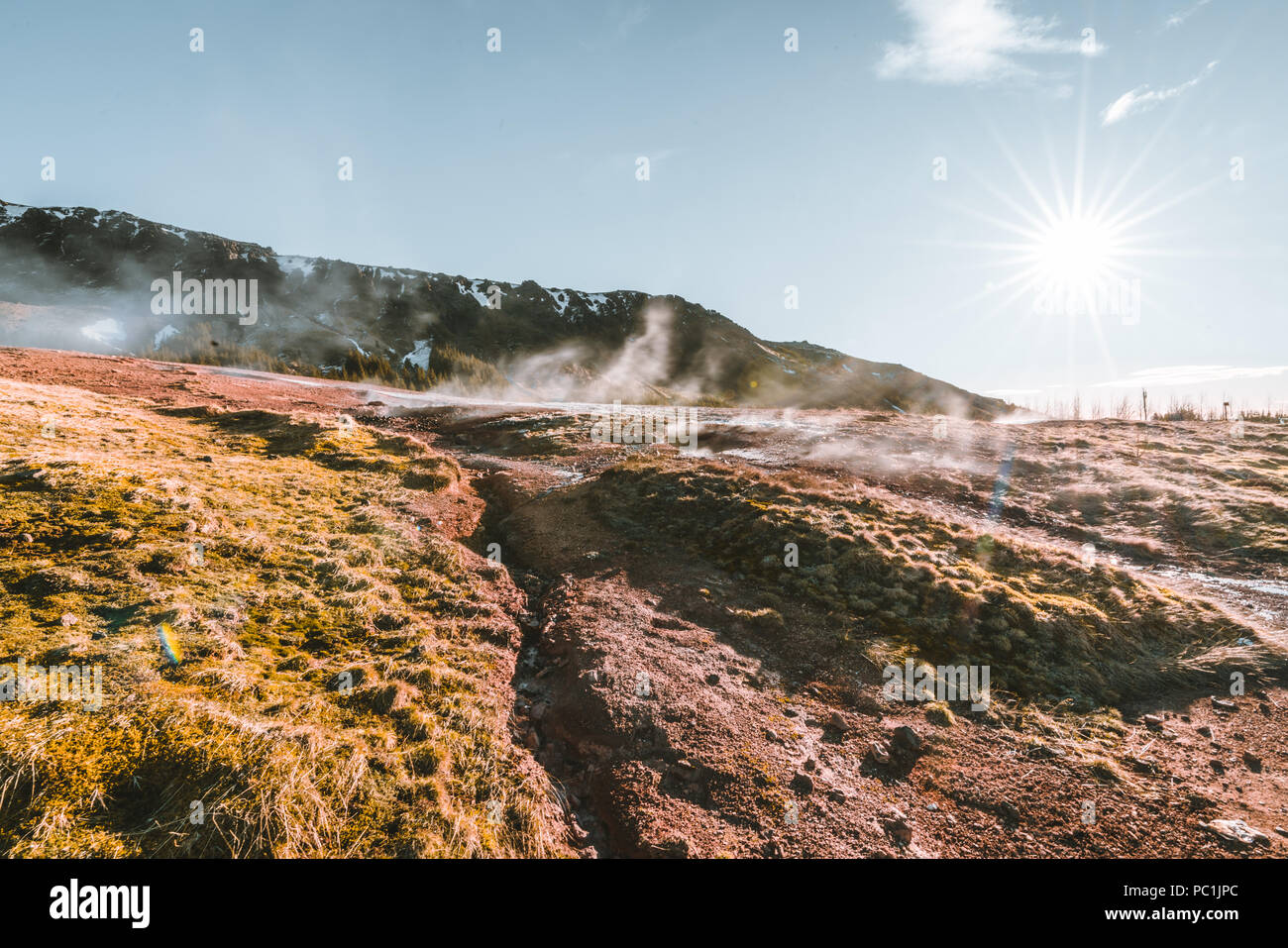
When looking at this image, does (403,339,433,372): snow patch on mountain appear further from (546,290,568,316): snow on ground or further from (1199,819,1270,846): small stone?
(1199,819,1270,846): small stone

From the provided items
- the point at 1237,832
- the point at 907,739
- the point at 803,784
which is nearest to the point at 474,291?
the point at 907,739

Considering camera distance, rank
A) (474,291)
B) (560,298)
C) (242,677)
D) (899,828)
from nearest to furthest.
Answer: (899,828) < (242,677) < (474,291) < (560,298)

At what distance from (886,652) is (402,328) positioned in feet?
511

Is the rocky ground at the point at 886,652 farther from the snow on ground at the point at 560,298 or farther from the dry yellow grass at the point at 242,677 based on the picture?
the snow on ground at the point at 560,298

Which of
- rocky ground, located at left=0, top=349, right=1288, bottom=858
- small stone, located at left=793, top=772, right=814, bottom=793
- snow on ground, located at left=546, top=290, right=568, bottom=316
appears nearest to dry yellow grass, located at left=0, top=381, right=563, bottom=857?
rocky ground, located at left=0, top=349, right=1288, bottom=858

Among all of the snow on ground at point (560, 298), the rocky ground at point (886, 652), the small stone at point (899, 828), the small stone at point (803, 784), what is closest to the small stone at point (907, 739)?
the rocky ground at point (886, 652)

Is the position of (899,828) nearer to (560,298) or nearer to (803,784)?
(803,784)

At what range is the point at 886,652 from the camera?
32.4ft

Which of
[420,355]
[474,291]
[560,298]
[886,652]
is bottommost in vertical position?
[886,652]

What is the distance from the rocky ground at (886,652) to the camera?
6.13 meters
